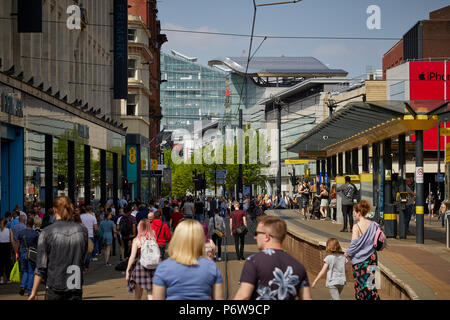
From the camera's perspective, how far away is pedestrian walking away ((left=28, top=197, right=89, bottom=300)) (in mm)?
8383

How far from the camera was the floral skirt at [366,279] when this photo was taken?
35.3 ft

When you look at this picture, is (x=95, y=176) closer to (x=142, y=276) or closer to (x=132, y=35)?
(x=132, y=35)

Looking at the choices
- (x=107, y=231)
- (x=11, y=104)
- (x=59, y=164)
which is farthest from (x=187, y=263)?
(x=59, y=164)

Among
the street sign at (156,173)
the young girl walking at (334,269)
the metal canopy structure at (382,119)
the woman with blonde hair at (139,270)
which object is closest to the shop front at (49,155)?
the metal canopy structure at (382,119)

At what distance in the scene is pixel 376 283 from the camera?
11.2 m

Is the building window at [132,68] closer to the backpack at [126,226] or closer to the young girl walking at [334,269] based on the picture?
the backpack at [126,226]

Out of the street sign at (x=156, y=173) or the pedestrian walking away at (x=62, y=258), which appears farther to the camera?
the street sign at (x=156, y=173)

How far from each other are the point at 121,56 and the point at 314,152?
633 inches

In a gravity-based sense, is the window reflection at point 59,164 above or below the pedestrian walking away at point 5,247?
above

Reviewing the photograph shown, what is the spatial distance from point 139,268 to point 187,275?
6203 mm

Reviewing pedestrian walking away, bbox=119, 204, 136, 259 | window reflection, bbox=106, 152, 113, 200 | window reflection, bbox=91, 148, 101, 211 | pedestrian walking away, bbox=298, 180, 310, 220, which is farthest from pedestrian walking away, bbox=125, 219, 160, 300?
window reflection, bbox=106, 152, 113, 200

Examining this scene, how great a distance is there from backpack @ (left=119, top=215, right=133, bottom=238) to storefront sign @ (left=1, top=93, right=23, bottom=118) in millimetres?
4572

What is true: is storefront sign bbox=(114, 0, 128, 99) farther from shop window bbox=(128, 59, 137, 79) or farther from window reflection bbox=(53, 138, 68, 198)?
window reflection bbox=(53, 138, 68, 198)
